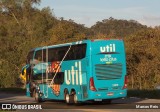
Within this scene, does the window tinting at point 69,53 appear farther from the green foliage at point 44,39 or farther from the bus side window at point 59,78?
the green foliage at point 44,39

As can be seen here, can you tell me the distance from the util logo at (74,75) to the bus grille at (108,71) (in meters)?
1.13

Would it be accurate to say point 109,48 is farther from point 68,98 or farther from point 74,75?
point 68,98

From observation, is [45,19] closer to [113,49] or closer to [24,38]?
[24,38]

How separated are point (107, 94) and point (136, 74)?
75.9 feet

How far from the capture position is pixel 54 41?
55.8m

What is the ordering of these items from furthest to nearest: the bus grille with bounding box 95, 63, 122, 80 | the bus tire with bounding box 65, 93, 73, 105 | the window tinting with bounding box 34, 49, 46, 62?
the window tinting with bounding box 34, 49, 46, 62, the bus tire with bounding box 65, 93, 73, 105, the bus grille with bounding box 95, 63, 122, 80

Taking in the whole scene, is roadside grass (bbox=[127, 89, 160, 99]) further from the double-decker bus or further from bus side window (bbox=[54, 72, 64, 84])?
bus side window (bbox=[54, 72, 64, 84])

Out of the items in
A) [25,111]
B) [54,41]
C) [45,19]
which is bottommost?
[25,111]

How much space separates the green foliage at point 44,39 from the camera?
46.4 m

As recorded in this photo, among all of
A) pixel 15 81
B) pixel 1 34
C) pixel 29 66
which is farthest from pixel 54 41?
pixel 29 66

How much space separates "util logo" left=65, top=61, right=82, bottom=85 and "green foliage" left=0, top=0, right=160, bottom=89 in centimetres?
1900

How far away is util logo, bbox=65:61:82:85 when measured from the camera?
79.1ft

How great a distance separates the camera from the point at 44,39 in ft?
210

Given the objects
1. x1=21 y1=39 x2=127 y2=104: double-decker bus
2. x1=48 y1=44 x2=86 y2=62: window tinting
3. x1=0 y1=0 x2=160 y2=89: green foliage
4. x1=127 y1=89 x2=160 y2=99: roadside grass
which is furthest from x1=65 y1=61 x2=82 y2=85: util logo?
x1=0 y1=0 x2=160 y2=89: green foliage
